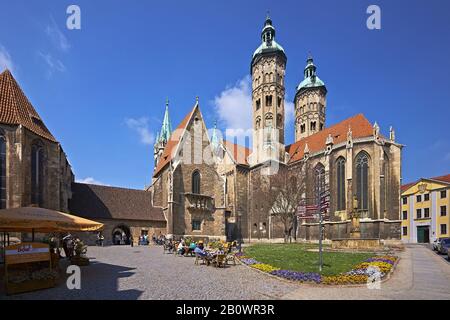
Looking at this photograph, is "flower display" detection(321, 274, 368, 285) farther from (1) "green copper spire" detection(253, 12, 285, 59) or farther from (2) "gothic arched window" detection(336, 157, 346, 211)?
(1) "green copper spire" detection(253, 12, 285, 59)

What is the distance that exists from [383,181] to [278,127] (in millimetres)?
22798

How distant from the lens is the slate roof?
3402 centimetres

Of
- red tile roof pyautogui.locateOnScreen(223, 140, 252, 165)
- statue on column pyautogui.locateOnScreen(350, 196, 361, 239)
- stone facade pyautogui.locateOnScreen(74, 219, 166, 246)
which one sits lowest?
stone facade pyautogui.locateOnScreen(74, 219, 166, 246)

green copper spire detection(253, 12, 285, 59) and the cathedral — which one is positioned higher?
green copper spire detection(253, 12, 285, 59)

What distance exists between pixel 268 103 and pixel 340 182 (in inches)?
864

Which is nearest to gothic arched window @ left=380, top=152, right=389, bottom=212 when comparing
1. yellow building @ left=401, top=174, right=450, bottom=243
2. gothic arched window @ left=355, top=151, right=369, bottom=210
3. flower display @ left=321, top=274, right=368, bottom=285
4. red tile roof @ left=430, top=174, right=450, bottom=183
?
gothic arched window @ left=355, top=151, right=369, bottom=210

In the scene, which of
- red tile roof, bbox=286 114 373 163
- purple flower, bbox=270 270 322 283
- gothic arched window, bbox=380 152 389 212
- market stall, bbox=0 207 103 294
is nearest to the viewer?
market stall, bbox=0 207 103 294

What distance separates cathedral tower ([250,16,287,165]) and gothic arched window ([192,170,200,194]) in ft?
55.6

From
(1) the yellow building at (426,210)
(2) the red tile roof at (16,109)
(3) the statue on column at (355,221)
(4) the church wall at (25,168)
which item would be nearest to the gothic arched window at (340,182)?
(3) the statue on column at (355,221)

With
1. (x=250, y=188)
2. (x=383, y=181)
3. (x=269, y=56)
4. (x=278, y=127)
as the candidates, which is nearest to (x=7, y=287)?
(x=383, y=181)

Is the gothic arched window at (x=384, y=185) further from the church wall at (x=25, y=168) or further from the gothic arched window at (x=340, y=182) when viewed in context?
the church wall at (x=25, y=168)

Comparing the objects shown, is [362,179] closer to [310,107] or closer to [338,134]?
[338,134]

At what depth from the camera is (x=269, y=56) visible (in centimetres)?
5753
